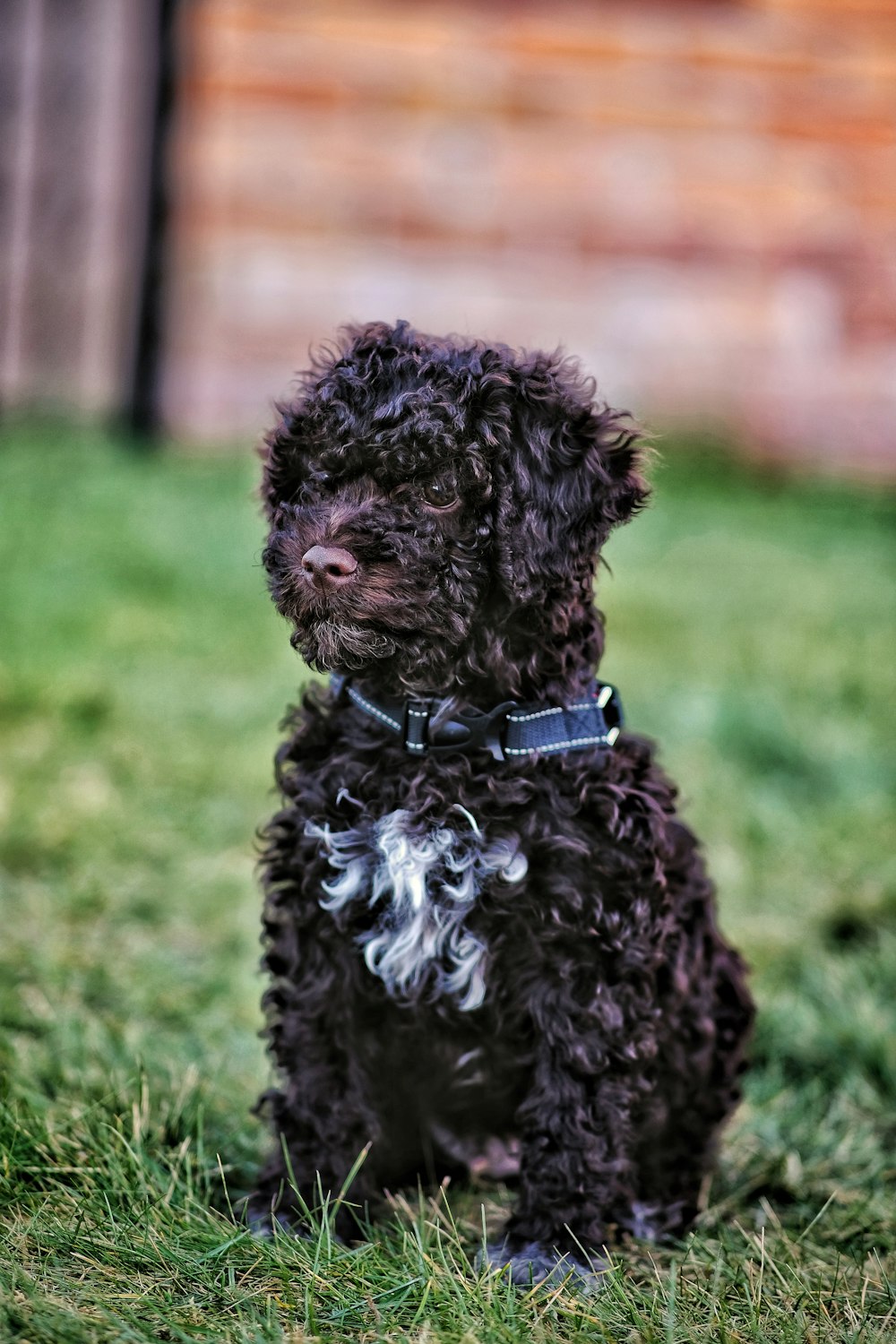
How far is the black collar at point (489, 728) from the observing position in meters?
2.75

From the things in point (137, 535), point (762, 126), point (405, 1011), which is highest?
point (762, 126)

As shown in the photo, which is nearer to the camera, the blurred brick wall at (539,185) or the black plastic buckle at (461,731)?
the black plastic buckle at (461,731)

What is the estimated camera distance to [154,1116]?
3080 mm

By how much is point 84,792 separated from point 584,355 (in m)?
7.20

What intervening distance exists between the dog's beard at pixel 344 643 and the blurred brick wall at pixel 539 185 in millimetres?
8340

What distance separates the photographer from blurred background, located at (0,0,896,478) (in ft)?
35.2

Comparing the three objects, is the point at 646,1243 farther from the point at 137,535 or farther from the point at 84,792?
the point at 137,535

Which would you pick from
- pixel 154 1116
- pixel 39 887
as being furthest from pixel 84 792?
pixel 154 1116

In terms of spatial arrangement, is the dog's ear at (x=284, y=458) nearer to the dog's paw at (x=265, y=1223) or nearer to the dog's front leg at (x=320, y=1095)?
the dog's front leg at (x=320, y=1095)

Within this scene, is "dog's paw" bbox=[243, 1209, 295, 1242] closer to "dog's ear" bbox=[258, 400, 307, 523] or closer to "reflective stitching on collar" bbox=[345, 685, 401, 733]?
"reflective stitching on collar" bbox=[345, 685, 401, 733]

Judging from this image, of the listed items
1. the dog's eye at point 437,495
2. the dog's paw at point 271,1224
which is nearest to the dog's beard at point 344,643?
the dog's eye at point 437,495

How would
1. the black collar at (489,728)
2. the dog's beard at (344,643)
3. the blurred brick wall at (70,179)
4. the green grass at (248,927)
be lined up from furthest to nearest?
1. the blurred brick wall at (70,179)
2. the black collar at (489,728)
3. the dog's beard at (344,643)
4. the green grass at (248,927)

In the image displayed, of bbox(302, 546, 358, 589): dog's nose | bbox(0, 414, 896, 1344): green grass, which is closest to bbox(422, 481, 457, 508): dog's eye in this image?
bbox(302, 546, 358, 589): dog's nose

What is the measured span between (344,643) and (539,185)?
9128mm
